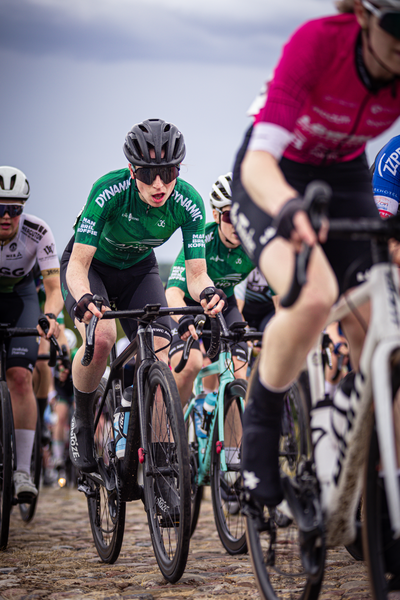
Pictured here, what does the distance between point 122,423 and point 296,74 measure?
269 centimetres

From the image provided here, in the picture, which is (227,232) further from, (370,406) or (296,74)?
(370,406)

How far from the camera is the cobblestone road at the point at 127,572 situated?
329cm

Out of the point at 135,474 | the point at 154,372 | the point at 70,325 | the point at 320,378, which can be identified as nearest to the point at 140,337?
the point at 154,372

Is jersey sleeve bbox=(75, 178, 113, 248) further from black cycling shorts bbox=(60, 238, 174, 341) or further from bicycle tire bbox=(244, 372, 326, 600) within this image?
bicycle tire bbox=(244, 372, 326, 600)

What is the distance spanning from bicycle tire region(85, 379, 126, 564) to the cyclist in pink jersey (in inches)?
74.7

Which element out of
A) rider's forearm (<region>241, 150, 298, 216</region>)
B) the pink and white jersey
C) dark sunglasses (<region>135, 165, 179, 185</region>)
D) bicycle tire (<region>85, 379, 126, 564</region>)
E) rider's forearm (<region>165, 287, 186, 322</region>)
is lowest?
bicycle tire (<region>85, 379, 126, 564</region>)

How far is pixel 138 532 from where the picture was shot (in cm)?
577

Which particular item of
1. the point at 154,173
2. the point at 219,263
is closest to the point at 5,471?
the point at 154,173

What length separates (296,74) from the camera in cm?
217

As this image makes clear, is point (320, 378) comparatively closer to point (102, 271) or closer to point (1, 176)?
point (102, 271)

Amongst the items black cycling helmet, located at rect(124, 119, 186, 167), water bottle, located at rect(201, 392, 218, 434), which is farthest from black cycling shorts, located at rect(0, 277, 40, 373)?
black cycling helmet, located at rect(124, 119, 186, 167)

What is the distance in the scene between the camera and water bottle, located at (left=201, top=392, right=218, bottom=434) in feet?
16.6

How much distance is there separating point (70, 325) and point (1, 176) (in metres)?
12.3

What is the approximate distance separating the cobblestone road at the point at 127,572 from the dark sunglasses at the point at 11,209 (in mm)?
2795
